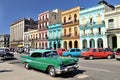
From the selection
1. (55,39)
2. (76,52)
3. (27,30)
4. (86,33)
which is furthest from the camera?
(27,30)

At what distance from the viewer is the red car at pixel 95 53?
82.1ft

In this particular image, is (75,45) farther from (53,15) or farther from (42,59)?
(42,59)

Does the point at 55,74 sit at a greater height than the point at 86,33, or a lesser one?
lesser

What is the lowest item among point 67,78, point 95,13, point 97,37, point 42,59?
point 67,78

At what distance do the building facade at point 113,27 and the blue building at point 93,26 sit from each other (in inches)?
38.1

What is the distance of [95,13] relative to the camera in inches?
1610

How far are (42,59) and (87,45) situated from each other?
102 ft

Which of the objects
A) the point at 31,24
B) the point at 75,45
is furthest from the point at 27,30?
the point at 75,45

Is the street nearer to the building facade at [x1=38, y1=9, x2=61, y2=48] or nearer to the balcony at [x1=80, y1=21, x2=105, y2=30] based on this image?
the balcony at [x1=80, y1=21, x2=105, y2=30]

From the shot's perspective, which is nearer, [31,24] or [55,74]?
[55,74]

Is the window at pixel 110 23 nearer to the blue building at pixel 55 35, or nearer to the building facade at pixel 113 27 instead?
the building facade at pixel 113 27

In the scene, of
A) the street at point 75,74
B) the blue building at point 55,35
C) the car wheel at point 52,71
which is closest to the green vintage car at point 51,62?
the car wheel at point 52,71

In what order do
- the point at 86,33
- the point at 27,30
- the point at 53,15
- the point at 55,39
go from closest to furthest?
the point at 86,33 < the point at 55,39 < the point at 53,15 < the point at 27,30

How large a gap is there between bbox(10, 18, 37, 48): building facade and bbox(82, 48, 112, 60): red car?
175 feet
